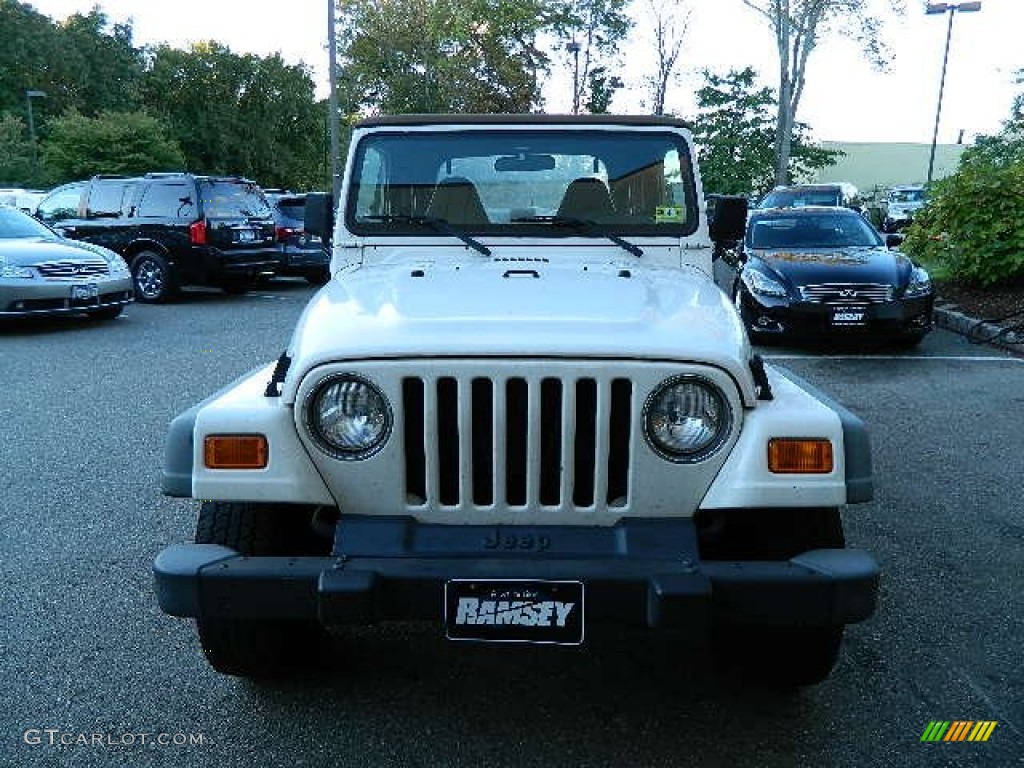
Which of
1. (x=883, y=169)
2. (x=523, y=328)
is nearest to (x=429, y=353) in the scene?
(x=523, y=328)

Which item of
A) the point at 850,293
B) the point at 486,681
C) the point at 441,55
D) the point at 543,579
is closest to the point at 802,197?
the point at 850,293

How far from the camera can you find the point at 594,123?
4414 mm

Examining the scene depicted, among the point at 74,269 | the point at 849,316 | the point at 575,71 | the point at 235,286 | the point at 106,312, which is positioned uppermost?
the point at 575,71

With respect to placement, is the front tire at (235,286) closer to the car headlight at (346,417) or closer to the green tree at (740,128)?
the car headlight at (346,417)

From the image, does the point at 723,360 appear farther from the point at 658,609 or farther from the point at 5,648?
the point at 5,648

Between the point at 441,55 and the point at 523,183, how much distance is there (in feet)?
133

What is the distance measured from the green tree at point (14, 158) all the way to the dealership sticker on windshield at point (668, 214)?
40.7 m

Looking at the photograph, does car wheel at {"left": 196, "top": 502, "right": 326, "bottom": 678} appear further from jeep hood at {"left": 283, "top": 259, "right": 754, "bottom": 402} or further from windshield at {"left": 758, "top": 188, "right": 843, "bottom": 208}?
windshield at {"left": 758, "top": 188, "right": 843, "bottom": 208}

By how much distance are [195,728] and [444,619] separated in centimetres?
101

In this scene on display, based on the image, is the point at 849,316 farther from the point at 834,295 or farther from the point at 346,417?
the point at 346,417

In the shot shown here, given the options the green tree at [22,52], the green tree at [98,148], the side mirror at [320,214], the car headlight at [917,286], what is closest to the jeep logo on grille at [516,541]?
the side mirror at [320,214]

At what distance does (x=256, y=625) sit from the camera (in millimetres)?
3117

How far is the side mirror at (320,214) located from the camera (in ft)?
15.8

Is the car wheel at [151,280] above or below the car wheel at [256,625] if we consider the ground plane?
below
